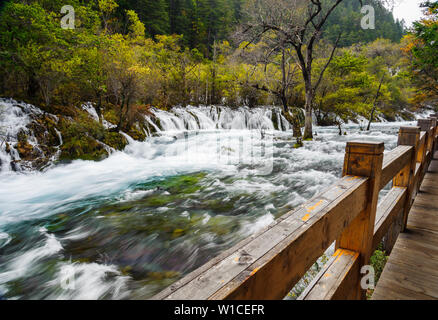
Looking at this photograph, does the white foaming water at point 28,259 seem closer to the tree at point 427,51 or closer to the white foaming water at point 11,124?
the white foaming water at point 11,124

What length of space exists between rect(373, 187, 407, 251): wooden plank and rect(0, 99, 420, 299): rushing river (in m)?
2.27

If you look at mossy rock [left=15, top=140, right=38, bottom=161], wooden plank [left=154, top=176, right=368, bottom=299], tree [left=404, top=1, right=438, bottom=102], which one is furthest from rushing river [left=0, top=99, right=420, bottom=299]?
tree [left=404, top=1, right=438, bottom=102]

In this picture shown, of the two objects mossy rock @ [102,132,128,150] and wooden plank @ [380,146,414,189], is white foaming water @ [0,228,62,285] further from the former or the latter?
mossy rock @ [102,132,128,150]

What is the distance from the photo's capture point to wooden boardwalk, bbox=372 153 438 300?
208 centimetres

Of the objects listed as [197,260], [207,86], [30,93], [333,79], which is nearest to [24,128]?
[30,93]

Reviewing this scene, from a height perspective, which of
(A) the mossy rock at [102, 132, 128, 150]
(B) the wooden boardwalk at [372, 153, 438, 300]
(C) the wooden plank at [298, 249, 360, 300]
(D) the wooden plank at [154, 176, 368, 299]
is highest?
(D) the wooden plank at [154, 176, 368, 299]

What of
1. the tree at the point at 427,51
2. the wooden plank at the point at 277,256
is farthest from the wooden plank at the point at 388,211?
the tree at the point at 427,51

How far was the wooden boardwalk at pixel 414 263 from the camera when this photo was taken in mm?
2084

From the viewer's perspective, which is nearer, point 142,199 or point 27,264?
point 27,264

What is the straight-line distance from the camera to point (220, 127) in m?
20.4

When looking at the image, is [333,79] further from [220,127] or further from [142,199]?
[142,199]

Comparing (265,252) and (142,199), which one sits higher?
(265,252)

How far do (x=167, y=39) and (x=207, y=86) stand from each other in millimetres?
7644

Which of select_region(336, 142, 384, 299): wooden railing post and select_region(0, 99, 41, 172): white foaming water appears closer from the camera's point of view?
select_region(336, 142, 384, 299): wooden railing post
